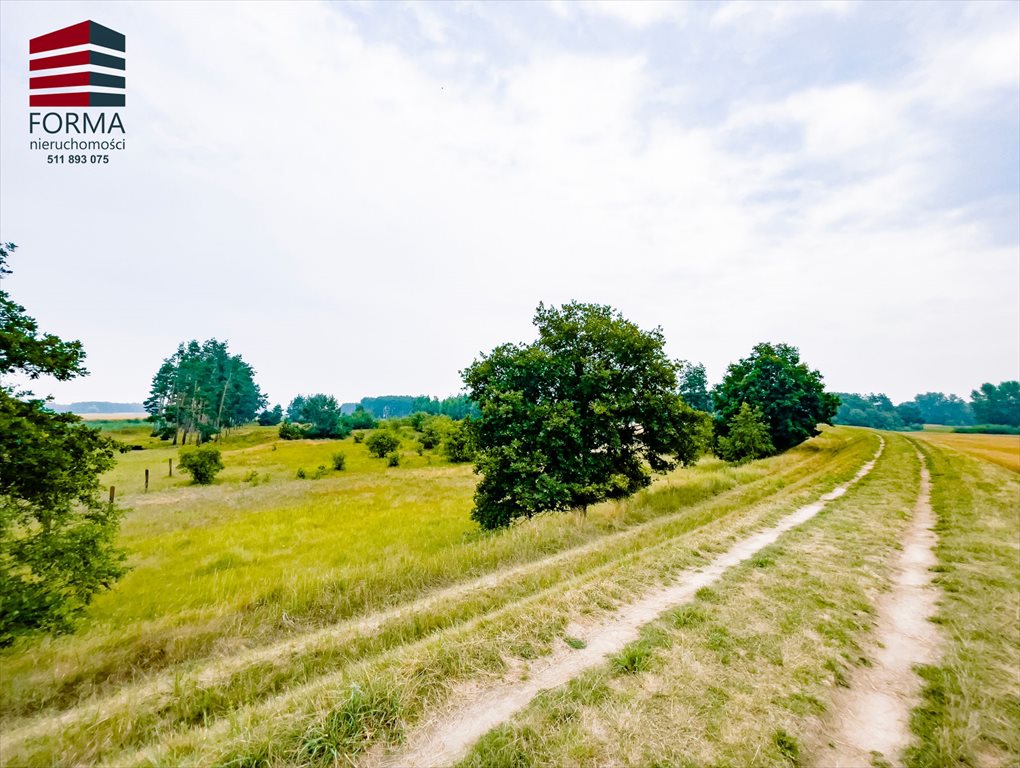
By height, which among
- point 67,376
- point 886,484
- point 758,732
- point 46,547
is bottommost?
point 886,484

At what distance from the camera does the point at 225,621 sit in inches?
311

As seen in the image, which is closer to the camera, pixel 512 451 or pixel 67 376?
pixel 67 376

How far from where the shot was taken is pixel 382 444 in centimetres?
5825

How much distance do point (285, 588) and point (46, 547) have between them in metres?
4.61

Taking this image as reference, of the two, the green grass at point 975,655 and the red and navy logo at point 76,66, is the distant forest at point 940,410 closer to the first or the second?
the green grass at point 975,655

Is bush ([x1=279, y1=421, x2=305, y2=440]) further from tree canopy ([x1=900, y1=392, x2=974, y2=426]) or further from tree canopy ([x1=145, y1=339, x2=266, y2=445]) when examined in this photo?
tree canopy ([x1=900, y1=392, x2=974, y2=426])

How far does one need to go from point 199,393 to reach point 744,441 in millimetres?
95064

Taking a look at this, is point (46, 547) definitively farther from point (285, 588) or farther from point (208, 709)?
point (208, 709)

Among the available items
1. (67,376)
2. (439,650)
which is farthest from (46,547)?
(439,650)

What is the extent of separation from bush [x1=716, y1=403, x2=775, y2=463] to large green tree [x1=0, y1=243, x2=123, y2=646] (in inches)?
1770

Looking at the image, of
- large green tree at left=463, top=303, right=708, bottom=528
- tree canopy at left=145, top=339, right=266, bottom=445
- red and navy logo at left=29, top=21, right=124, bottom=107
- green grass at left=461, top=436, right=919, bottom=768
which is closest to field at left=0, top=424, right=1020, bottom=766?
green grass at left=461, top=436, right=919, bottom=768

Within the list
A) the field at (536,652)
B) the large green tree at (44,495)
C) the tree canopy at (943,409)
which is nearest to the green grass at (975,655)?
the field at (536,652)

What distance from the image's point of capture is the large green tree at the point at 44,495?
705 cm

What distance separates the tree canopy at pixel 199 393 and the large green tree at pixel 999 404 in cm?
20992
